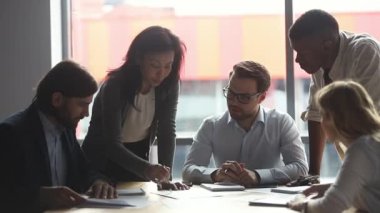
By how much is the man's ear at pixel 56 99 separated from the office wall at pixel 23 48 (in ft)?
5.73

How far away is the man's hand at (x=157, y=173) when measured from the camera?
2.39 m

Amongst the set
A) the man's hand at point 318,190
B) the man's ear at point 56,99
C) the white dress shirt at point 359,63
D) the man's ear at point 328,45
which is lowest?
the man's hand at point 318,190

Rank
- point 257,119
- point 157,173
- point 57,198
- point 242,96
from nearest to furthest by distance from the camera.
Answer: point 57,198 < point 157,173 < point 242,96 < point 257,119

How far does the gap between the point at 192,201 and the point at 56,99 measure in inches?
25.5

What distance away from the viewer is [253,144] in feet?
9.14

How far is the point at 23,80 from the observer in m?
3.82

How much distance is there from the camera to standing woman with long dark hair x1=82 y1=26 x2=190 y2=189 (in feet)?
8.20

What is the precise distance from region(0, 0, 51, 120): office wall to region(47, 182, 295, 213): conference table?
65.5 inches

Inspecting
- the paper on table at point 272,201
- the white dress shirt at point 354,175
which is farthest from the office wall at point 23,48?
the white dress shirt at point 354,175

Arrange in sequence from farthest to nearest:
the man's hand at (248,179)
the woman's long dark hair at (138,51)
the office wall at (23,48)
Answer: the office wall at (23,48) < the woman's long dark hair at (138,51) < the man's hand at (248,179)

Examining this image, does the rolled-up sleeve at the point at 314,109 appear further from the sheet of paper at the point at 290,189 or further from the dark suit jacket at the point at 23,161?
the dark suit jacket at the point at 23,161

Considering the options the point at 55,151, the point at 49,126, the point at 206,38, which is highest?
the point at 206,38

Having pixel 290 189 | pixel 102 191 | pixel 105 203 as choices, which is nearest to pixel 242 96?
pixel 290 189

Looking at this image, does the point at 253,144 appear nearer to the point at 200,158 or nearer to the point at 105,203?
the point at 200,158
